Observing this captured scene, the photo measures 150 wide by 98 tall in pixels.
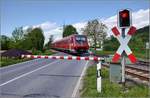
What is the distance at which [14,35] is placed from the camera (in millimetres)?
93250

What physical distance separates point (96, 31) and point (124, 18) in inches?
2915

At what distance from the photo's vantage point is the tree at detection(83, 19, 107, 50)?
8336 centimetres

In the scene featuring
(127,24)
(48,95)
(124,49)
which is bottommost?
(48,95)

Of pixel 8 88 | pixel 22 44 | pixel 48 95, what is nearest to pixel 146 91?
pixel 48 95

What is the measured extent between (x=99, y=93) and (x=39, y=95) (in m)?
2.20

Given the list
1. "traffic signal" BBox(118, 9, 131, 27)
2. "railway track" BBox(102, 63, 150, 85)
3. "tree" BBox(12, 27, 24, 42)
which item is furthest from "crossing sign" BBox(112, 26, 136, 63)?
"tree" BBox(12, 27, 24, 42)

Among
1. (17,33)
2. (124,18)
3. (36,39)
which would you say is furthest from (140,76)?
(17,33)

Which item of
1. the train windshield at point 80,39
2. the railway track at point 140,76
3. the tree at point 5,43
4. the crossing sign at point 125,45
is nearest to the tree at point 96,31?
the tree at point 5,43

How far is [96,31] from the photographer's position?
8531 cm

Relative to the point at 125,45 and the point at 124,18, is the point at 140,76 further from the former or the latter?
the point at 124,18

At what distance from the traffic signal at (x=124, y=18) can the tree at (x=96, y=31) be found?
A: 70.2 meters

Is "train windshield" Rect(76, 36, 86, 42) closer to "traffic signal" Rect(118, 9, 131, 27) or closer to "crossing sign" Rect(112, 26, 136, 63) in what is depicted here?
"crossing sign" Rect(112, 26, 136, 63)

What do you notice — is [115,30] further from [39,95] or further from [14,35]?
[14,35]

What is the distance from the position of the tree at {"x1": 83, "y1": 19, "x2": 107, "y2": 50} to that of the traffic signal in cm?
7024
